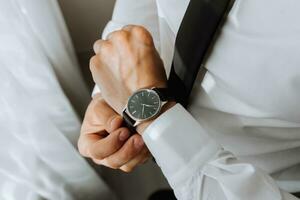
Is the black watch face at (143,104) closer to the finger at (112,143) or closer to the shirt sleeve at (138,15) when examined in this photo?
the finger at (112,143)

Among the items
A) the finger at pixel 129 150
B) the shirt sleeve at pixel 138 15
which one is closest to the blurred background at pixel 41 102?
the shirt sleeve at pixel 138 15

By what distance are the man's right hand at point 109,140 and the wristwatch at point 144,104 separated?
2cm

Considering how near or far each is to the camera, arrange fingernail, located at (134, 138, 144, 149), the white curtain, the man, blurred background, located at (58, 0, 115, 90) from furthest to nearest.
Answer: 1. blurred background, located at (58, 0, 115, 90)
2. the white curtain
3. fingernail, located at (134, 138, 144, 149)
4. the man

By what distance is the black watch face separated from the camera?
0.54m

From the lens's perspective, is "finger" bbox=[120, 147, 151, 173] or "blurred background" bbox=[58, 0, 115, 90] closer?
"finger" bbox=[120, 147, 151, 173]

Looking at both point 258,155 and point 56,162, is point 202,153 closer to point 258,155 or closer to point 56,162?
point 258,155

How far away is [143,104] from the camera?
54 centimetres

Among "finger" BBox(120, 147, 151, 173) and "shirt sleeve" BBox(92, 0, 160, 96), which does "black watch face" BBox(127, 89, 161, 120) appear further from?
"shirt sleeve" BBox(92, 0, 160, 96)

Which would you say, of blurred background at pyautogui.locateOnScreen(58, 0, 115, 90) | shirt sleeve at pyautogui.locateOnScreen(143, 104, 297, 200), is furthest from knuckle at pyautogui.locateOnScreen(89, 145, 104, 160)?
blurred background at pyautogui.locateOnScreen(58, 0, 115, 90)

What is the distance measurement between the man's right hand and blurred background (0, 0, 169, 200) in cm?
14

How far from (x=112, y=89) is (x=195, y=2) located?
0.19 m

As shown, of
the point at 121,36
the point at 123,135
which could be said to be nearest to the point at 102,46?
the point at 121,36

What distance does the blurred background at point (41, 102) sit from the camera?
71cm

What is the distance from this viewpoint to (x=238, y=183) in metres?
0.45
